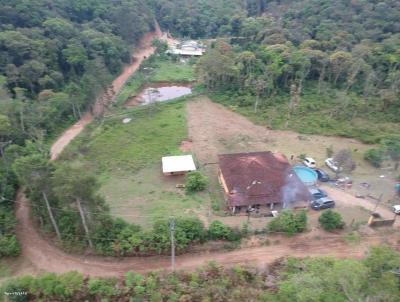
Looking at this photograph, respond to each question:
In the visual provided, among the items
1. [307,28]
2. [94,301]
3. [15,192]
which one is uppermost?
[307,28]

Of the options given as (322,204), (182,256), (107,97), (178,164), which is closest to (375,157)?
(322,204)

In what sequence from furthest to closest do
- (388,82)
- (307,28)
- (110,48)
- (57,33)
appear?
(307,28) → (110,48) → (57,33) → (388,82)

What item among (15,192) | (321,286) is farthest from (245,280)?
(15,192)

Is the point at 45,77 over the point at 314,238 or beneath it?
over

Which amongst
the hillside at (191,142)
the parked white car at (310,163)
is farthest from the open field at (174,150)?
the parked white car at (310,163)

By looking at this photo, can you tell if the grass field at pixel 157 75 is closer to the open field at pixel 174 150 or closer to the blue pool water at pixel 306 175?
the open field at pixel 174 150


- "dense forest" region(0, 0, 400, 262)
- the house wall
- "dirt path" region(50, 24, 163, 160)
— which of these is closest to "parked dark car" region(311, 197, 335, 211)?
the house wall

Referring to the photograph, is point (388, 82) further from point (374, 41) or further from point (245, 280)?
point (245, 280)

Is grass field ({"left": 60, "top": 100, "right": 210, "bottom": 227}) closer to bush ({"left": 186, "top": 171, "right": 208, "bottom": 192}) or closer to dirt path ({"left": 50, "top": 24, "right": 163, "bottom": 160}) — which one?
bush ({"left": 186, "top": 171, "right": 208, "bottom": 192})
